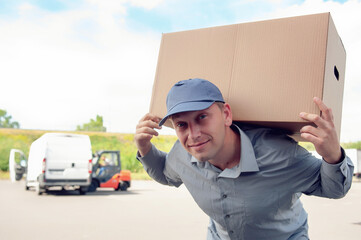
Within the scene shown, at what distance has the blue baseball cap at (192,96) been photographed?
239cm

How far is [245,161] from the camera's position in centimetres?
250

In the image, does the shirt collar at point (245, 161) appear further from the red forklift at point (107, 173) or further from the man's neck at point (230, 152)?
the red forklift at point (107, 173)

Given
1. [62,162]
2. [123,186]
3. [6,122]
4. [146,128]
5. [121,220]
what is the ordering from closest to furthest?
[146,128], [121,220], [62,162], [123,186], [6,122]

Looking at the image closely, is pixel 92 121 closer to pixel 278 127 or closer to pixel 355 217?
pixel 355 217

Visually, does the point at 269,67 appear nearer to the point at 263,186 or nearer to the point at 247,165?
the point at 247,165

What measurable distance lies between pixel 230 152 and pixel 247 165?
16 centimetres

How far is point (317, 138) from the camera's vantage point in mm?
2178

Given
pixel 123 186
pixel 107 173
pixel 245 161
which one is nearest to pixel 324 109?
pixel 245 161

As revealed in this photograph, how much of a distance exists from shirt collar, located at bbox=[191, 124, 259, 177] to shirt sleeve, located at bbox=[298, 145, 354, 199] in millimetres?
294

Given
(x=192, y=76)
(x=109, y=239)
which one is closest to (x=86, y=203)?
(x=109, y=239)

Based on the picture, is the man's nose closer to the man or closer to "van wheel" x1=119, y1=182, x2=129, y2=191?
the man

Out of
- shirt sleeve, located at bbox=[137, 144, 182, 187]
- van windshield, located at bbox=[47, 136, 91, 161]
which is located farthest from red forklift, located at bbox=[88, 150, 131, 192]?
shirt sleeve, located at bbox=[137, 144, 182, 187]

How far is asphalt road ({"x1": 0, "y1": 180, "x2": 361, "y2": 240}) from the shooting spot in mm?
7777

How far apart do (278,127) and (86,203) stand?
11317 mm
